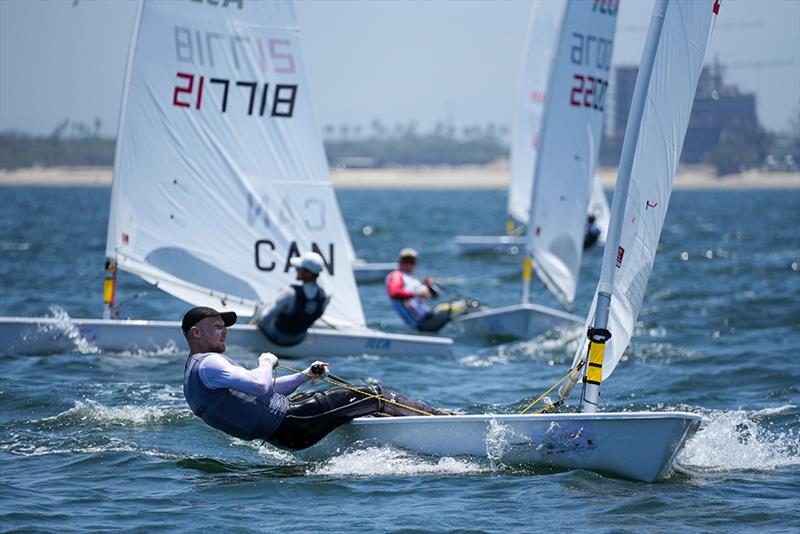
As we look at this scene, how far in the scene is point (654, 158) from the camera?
23.0 feet

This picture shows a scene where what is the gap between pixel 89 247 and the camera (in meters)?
27.0

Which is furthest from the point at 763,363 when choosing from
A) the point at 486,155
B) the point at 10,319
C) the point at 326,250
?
the point at 486,155

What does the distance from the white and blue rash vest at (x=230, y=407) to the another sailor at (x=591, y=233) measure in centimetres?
1578

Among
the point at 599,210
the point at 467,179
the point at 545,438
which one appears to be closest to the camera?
the point at 545,438

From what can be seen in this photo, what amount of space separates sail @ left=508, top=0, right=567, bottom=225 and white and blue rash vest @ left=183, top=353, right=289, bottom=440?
36.5 ft

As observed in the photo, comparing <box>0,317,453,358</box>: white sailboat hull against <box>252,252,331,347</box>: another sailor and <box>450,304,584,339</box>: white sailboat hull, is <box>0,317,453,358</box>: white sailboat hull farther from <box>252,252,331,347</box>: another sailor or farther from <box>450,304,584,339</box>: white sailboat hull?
<box>450,304,584,339</box>: white sailboat hull

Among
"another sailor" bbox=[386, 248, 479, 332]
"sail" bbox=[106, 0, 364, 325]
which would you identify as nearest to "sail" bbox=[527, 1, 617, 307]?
"another sailor" bbox=[386, 248, 479, 332]

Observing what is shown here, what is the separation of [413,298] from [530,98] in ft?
22.1

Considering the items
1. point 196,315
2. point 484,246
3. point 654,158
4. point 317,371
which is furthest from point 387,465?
point 484,246

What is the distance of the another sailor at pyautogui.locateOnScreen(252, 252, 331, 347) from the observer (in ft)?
35.7

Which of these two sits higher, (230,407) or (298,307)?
(298,307)

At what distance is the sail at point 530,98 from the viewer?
18.6 meters

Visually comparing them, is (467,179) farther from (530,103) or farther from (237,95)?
(237,95)

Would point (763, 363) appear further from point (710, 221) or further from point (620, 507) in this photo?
point (710, 221)
